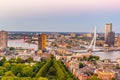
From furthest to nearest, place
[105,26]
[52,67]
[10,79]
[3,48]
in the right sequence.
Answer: [105,26]
[3,48]
[52,67]
[10,79]

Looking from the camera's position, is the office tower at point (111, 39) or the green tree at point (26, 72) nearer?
the green tree at point (26, 72)

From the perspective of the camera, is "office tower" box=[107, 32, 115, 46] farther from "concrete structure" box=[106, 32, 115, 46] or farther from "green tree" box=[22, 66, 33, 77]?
"green tree" box=[22, 66, 33, 77]

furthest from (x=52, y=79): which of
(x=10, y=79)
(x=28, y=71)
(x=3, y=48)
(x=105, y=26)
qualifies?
(x=105, y=26)

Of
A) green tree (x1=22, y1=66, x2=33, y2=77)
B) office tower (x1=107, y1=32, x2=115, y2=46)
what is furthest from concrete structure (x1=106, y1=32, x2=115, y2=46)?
green tree (x1=22, y1=66, x2=33, y2=77)

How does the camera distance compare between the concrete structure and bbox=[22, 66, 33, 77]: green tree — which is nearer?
bbox=[22, 66, 33, 77]: green tree

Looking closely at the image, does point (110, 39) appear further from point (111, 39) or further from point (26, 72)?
point (26, 72)

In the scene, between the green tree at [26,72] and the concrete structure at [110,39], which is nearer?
the green tree at [26,72]

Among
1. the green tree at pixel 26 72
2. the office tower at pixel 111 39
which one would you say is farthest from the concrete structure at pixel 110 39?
the green tree at pixel 26 72

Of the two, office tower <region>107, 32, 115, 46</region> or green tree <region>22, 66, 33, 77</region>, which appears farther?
A: office tower <region>107, 32, 115, 46</region>

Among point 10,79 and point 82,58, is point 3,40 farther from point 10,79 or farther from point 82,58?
point 10,79

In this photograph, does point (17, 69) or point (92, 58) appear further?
point (92, 58)

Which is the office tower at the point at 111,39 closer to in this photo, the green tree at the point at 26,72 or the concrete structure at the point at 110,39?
the concrete structure at the point at 110,39
